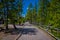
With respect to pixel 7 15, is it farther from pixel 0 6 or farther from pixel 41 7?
pixel 41 7

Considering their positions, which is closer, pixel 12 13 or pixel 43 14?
pixel 12 13

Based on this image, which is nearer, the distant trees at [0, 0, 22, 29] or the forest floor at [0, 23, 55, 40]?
the forest floor at [0, 23, 55, 40]

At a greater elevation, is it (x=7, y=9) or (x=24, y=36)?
(x=7, y=9)

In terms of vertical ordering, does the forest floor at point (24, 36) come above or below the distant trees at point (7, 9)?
below

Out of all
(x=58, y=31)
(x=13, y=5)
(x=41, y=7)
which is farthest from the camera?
(x=41, y=7)

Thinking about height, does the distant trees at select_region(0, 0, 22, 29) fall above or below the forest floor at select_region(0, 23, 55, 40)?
above

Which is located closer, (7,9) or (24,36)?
(24,36)

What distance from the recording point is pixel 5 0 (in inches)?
1202

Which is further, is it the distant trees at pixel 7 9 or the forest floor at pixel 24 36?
the distant trees at pixel 7 9

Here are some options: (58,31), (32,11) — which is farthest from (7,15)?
(32,11)

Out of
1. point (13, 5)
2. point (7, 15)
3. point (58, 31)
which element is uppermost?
point (13, 5)

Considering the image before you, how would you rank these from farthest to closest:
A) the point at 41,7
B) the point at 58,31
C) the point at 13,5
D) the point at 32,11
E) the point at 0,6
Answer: the point at 32,11 → the point at 41,7 → the point at 13,5 → the point at 0,6 → the point at 58,31

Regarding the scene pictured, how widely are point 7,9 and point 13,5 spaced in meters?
1.71

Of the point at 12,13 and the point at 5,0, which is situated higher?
the point at 5,0
